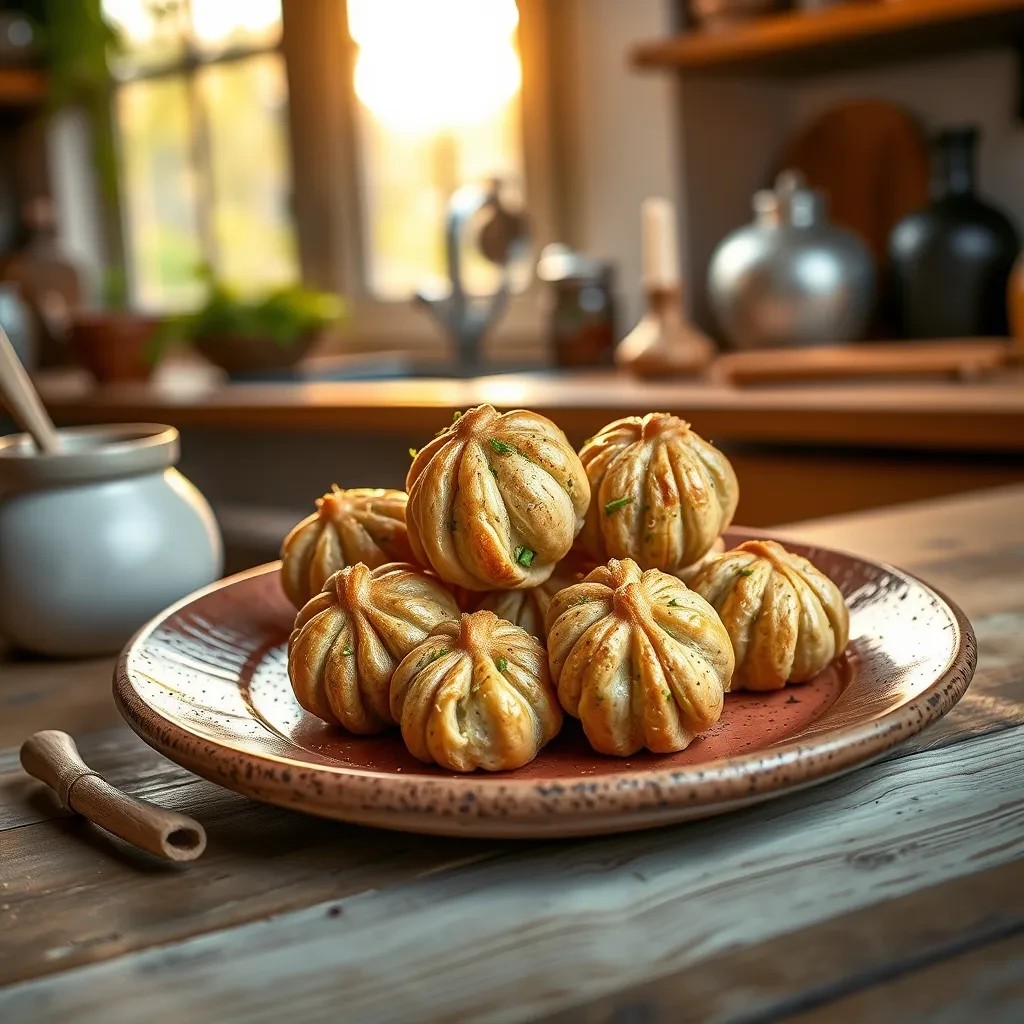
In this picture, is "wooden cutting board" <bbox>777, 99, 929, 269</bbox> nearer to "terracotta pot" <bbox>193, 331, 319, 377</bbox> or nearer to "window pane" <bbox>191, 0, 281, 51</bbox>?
"terracotta pot" <bbox>193, 331, 319, 377</bbox>

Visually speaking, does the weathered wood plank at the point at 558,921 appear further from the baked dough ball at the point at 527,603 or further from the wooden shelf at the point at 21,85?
the wooden shelf at the point at 21,85

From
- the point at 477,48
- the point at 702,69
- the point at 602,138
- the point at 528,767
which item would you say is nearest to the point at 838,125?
the point at 702,69

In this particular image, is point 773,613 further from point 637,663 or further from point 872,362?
point 872,362

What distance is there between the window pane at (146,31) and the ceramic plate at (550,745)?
331cm

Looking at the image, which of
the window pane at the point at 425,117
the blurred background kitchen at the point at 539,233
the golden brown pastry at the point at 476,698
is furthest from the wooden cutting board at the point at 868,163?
the golden brown pastry at the point at 476,698

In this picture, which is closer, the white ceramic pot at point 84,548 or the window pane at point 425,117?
the white ceramic pot at point 84,548

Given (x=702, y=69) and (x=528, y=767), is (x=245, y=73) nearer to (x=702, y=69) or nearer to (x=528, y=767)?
(x=702, y=69)

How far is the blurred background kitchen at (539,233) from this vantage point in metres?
1.96

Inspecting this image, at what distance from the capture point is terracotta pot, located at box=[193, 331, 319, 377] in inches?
110

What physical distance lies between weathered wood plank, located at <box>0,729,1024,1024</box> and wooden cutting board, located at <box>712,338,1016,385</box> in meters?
1.35

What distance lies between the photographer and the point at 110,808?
21.6 inches

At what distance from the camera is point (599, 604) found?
1.82 ft

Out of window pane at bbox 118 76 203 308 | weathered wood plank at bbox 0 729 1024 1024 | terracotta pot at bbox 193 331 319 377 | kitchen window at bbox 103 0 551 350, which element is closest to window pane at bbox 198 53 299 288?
kitchen window at bbox 103 0 551 350

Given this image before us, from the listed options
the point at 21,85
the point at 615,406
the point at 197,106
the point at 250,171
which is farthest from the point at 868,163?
the point at 21,85
